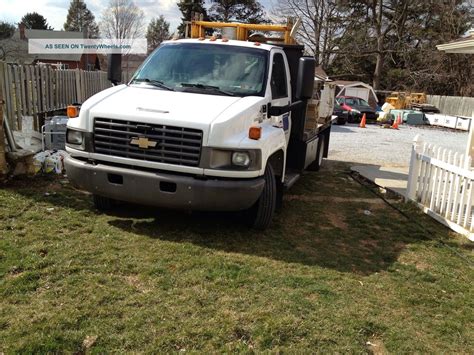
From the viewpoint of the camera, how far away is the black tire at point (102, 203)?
573cm

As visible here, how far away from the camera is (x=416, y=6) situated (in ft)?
163

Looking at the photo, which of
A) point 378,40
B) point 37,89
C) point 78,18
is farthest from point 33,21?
point 37,89

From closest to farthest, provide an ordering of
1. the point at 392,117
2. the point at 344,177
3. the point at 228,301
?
the point at 228,301 → the point at 344,177 → the point at 392,117

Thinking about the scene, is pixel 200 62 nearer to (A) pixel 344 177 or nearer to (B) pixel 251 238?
(B) pixel 251 238

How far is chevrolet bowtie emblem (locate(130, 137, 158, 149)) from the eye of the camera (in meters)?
4.81

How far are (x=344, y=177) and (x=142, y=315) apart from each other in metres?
7.19

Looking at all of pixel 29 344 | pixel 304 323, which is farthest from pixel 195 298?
pixel 29 344

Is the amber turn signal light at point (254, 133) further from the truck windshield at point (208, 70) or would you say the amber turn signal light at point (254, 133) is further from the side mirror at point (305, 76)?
the side mirror at point (305, 76)

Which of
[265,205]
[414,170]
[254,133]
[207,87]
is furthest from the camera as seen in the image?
[414,170]

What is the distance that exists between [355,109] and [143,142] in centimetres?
2633

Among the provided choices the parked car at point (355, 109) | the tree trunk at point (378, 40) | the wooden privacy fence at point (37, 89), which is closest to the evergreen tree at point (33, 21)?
the tree trunk at point (378, 40)

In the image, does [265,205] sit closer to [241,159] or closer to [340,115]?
[241,159]

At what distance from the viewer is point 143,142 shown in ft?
15.8

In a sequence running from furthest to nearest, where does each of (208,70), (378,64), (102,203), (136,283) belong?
(378,64) < (208,70) < (102,203) < (136,283)
